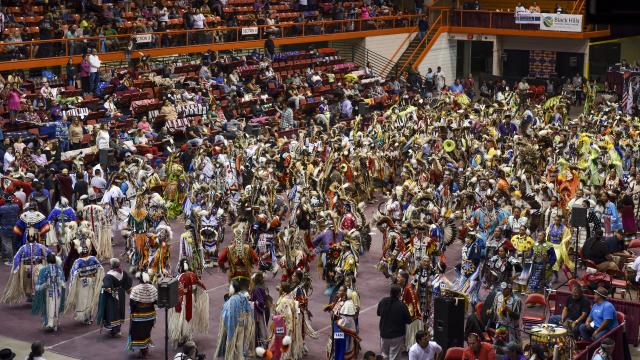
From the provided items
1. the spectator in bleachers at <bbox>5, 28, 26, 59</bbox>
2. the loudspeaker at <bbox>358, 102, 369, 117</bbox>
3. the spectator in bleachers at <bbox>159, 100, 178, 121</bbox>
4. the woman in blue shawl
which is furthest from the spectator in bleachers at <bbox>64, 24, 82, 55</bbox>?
the woman in blue shawl

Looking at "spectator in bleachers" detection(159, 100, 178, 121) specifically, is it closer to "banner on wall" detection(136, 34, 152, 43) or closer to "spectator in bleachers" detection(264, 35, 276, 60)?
"banner on wall" detection(136, 34, 152, 43)

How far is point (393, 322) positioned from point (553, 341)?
2.17 m

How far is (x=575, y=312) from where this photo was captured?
1526 centimetres

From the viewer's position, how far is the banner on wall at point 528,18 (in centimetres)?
4394

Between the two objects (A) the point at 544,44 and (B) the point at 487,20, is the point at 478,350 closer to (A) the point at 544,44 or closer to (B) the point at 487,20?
(B) the point at 487,20

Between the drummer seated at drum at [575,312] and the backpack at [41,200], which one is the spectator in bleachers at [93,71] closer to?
the backpack at [41,200]

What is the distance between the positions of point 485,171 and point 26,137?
11.9m

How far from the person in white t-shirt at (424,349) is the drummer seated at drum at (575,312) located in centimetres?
224

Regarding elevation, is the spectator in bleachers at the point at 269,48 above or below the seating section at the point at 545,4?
below

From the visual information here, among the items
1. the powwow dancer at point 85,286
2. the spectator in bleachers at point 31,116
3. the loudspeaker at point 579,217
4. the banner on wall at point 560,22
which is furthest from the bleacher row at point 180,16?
the loudspeaker at point 579,217

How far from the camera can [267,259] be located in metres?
19.5

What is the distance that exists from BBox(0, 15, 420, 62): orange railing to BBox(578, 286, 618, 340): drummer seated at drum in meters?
20.9

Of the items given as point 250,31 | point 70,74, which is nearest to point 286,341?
point 70,74

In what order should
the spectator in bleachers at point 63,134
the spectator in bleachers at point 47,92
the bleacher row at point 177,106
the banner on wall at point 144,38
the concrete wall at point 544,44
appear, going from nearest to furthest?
the spectator in bleachers at point 63,134 → the bleacher row at point 177,106 → the spectator in bleachers at point 47,92 → the banner on wall at point 144,38 → the concrete wall at point 544,44
